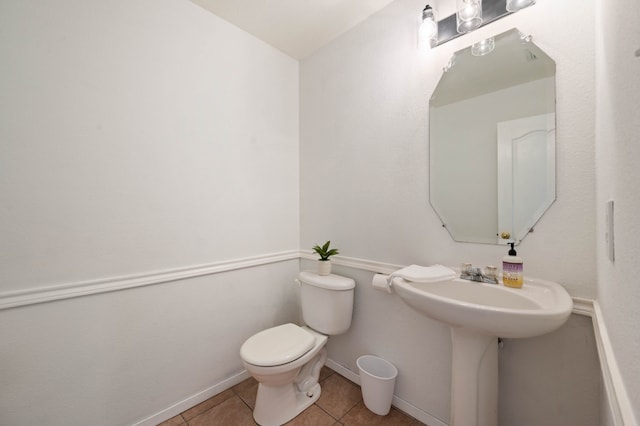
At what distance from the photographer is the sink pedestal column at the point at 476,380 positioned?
97 cm

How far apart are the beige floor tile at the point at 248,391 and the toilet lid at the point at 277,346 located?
43cm

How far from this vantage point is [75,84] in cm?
111

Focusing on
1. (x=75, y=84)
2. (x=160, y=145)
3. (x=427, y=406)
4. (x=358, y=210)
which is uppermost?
(x=75, y=84)

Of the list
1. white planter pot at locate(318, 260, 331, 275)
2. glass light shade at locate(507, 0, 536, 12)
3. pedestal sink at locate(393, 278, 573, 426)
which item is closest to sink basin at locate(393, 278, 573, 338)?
pedestal sink at locate(393, 278, 573, 426)

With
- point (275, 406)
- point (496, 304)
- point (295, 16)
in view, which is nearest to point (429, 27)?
point (295, 16)

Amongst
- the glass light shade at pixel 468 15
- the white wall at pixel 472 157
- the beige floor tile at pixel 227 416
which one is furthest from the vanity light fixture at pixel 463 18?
the beige floor tile at pixel 227 416

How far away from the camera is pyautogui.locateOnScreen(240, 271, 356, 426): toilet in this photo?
122 centimetres

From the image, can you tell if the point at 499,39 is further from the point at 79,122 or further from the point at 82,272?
the point at 82,272

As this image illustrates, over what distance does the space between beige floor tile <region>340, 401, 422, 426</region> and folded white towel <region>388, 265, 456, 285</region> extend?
2.74ft

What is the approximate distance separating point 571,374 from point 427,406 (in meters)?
0.68

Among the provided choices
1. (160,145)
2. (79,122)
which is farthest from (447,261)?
(79,122)

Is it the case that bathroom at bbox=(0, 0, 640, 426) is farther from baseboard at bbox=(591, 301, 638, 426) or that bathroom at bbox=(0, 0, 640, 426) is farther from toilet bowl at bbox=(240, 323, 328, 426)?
toilet bowl at bbox=(240, 323, 328, 426)

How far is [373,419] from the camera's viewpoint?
4.35ft

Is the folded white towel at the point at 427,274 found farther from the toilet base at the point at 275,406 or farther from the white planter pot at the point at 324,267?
the toilet base at the point at 275,406
